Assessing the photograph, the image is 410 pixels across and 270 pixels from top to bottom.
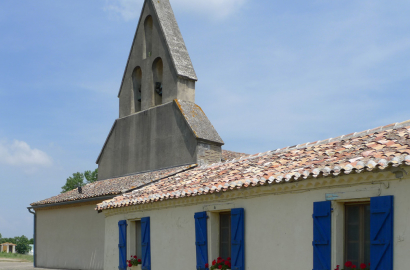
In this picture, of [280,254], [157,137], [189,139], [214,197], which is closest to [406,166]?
[280,254]

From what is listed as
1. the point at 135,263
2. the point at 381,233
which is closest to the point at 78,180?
the point at 135,263

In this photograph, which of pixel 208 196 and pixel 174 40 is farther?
pixel 174 40

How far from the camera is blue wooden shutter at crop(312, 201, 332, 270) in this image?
8688 millimetres

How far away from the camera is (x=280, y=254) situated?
31.7 ft

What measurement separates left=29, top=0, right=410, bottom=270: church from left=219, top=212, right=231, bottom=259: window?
0.02 m

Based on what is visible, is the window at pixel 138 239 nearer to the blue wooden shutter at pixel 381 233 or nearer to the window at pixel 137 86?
the blue wooden shutter at pixel 381 233

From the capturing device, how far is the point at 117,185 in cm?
1873

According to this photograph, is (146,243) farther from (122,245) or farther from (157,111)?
(157,111)

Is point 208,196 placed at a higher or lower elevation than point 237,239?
higher

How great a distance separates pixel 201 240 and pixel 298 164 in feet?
9.94

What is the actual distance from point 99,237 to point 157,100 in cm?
616

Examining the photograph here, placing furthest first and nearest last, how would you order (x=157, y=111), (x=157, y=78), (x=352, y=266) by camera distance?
(x=157, y=78) < (x=157, y=111) < (x=352, y=266)

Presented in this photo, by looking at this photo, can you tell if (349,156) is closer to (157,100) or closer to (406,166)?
(406,166)

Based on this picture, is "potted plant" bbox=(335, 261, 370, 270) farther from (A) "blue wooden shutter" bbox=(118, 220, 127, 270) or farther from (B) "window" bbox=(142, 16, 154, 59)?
(B) "window" bbox=(142, 16, 154, 59)
